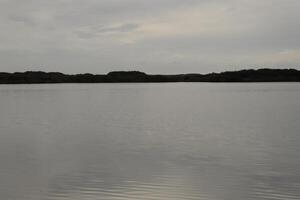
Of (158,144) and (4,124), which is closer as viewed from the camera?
(158,144)

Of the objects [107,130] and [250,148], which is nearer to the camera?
[250,148]

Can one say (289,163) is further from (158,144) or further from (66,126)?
(66,126)

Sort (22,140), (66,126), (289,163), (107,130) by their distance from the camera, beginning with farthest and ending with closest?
(66,126) < (107,130) < (22,140) < (289,163)

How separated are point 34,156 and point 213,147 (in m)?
6.41

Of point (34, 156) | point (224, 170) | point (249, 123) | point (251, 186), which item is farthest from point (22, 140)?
point (249, 123)

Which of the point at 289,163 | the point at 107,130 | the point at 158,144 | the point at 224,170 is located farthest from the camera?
the point at 107,130

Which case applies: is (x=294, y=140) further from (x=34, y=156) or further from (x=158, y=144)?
(x=34, y=156)

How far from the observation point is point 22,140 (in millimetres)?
19828

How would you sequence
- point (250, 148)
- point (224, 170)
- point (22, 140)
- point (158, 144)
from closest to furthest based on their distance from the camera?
point (224, 170), point (250, 148), point (158, 144), point (22, 140)

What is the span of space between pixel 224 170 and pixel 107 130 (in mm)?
11553

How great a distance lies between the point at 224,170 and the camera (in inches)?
517

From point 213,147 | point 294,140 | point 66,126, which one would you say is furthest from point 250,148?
point 66,126

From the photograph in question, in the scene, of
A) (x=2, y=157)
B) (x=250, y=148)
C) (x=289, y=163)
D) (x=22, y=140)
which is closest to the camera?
(x=289, y=163)

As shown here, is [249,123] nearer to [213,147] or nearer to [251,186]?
[213,147]
